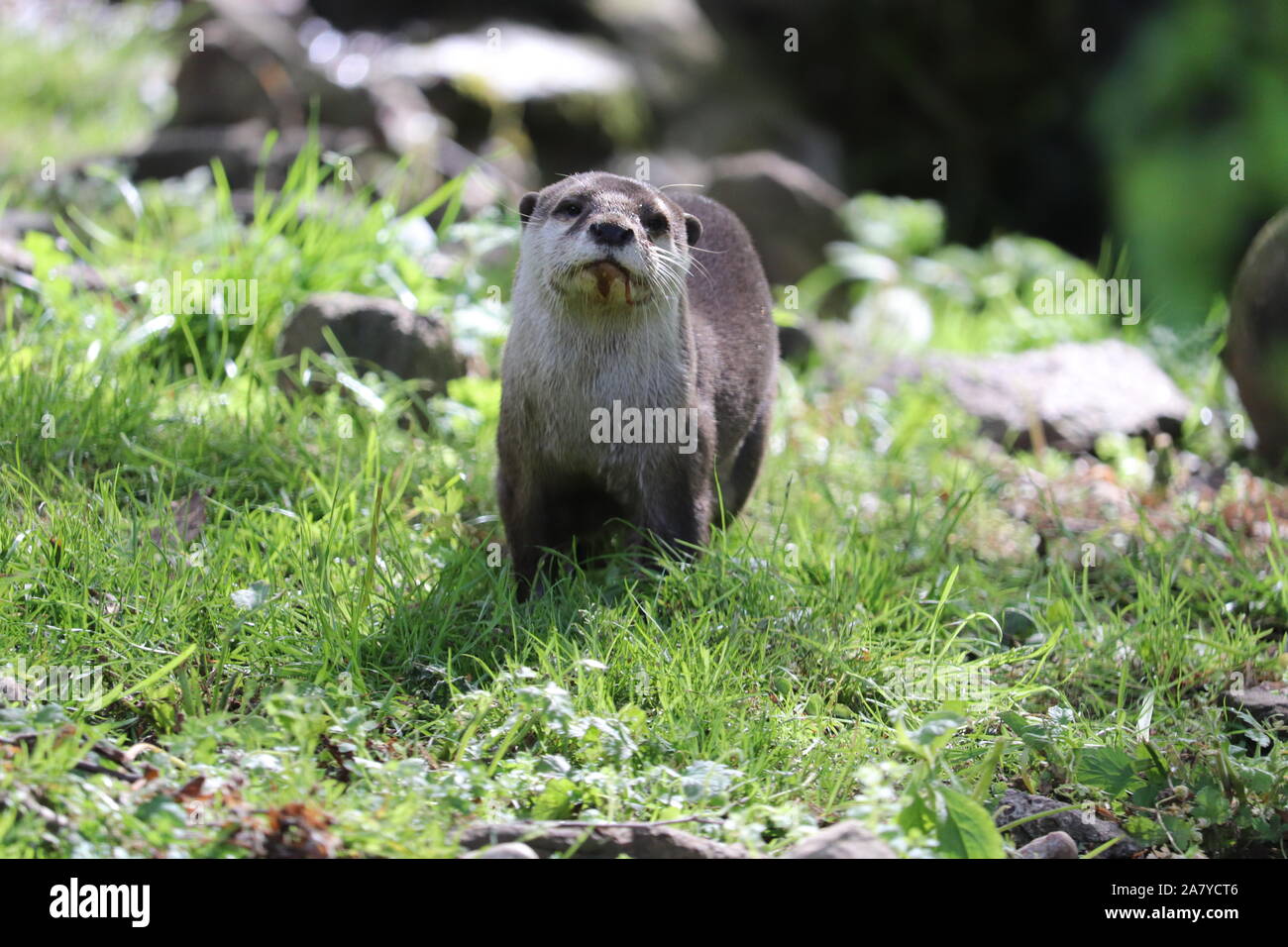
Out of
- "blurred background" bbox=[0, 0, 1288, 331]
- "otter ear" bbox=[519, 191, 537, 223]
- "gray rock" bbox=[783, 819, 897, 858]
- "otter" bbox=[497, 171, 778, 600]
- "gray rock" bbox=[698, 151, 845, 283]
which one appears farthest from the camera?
"gray rock" bbox=[698, 151, 845, 283]

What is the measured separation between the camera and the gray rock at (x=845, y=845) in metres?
2.23

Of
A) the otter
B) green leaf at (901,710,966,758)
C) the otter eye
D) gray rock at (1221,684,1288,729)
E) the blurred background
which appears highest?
the blurred background

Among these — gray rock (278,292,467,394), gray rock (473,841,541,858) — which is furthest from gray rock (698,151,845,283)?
gray rock (473,841,541,858)

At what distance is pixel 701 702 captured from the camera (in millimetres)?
2852

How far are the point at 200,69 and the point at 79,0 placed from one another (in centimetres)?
323

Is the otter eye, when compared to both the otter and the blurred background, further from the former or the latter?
the blurred background

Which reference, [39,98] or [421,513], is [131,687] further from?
[39,98]

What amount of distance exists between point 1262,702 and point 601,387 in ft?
6.14

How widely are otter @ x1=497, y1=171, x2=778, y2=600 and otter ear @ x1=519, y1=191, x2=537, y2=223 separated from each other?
7cm

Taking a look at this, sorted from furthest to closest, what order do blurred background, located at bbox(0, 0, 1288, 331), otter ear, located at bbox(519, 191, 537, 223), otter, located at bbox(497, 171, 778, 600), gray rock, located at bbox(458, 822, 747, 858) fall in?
blurred background, located at bbox(0, 0, 1288, 331) < otter ear, located at bbox(519, 191, 537, 223) < otter, located at bbox(497, 171, 778, 600) < gray rock, located at bbox(458, 822, 747, 858)

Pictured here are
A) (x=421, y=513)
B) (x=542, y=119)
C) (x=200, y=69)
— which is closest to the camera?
(x=421, y=513)

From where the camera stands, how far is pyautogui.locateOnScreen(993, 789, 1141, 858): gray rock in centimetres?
280

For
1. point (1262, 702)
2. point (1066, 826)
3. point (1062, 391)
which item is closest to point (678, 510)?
point (1066, 826)
